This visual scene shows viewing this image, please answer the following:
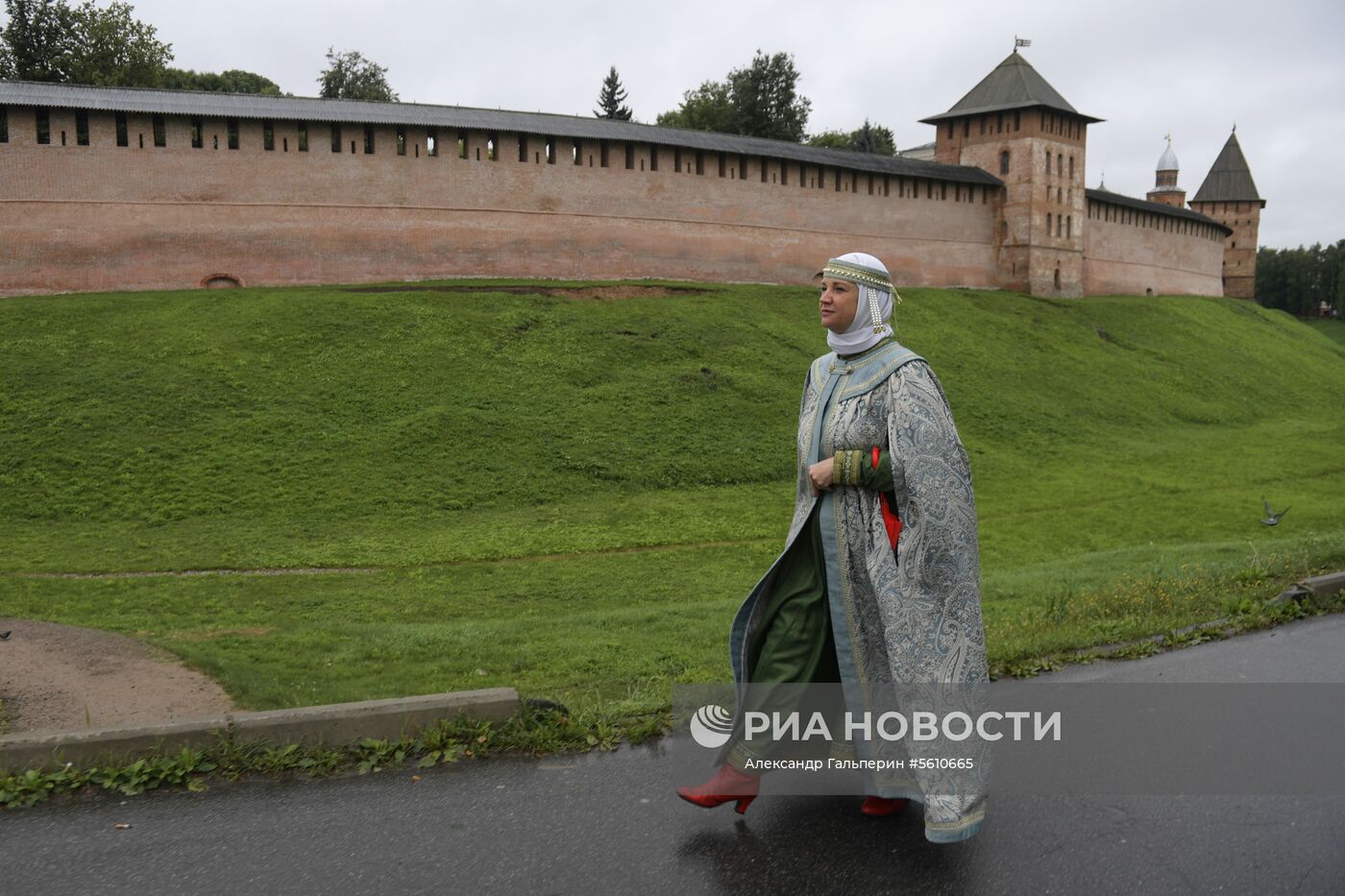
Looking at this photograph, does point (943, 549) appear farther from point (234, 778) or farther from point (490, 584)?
point (490, 584)

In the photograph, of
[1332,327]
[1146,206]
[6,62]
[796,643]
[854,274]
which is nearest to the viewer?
[796,643]

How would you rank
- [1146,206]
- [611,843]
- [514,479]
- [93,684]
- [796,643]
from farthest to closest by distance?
[1146,206] → [514,479] → [93,684] → [796,643] → [611,843]

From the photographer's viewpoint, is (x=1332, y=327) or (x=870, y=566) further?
(x=1332, y=327)

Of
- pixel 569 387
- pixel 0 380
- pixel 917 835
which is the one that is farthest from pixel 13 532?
pixel 917 835

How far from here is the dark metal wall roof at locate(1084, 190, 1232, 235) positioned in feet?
130

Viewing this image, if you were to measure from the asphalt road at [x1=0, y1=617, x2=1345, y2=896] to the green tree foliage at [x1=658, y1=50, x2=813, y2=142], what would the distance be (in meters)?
47.3

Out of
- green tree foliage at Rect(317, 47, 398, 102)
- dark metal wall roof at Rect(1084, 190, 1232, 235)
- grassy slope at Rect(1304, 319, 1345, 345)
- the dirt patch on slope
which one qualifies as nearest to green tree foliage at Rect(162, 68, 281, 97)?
green tree foliage at Rect(317, 47, 398, 102)

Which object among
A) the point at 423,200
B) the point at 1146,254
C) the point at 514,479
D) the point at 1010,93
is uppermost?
the point at 1010,93

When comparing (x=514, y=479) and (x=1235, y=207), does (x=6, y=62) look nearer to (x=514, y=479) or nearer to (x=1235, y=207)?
(x=514, y=479)

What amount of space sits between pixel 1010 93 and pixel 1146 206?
344 inches

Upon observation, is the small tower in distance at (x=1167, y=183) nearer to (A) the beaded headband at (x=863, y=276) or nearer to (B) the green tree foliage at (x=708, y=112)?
(B) the green tree foliage at (x=708, y=112)

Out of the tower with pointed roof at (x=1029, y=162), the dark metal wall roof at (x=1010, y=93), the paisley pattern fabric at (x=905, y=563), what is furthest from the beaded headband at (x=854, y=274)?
the dark metal wall roof at (x=1010, y=93)

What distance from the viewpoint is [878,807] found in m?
3.56

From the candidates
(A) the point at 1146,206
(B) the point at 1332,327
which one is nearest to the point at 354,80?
(A) the point at 1146,206
